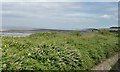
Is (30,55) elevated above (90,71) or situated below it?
above

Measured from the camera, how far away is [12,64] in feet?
32.0

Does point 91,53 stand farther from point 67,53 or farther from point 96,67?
point 67,53

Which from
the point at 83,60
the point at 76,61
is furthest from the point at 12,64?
the point at 83,60

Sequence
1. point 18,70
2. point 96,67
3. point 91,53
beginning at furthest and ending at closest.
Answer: point 91,53 < point 96,67 < point 18,70

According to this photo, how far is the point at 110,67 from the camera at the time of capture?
1577cm

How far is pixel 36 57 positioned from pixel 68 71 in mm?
1508

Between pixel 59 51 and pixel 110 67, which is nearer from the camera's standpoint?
pixel 59 51

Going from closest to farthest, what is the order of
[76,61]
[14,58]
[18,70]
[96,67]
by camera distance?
[18,70] < [14,58] < [76,61] < [96,67]

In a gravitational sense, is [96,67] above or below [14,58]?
below

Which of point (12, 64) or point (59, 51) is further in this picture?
point (59, 51)

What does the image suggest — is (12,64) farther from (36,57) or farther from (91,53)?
(91,53)

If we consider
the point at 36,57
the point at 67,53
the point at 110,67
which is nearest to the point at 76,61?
the point at 67,53

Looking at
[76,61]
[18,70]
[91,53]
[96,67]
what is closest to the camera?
[18,70]

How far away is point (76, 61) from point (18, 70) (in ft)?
13.2
